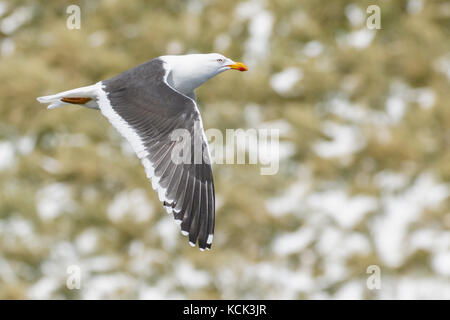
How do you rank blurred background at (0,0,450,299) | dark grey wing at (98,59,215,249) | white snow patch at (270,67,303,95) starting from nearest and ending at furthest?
dark grey wing at (98,59,215,249) < blurred background at (0,0,450,299) < white snow patch at (270,67,303,95)

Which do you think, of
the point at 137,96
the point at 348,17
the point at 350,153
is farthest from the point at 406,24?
the point at 137,96

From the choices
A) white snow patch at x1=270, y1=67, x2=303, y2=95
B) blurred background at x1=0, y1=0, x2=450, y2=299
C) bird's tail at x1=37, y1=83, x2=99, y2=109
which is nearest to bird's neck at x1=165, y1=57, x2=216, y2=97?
bird's tail at x1=37, y1=83, x2=99, y2=109

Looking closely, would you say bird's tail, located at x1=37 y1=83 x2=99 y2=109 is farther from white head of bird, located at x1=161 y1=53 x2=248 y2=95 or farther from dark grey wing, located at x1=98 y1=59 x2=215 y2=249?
white head of bird, located at x1=161 y1=53 x2=248 y2=95

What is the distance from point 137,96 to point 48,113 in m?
8.28

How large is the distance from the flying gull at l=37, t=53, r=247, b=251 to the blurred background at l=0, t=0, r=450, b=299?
6445mm

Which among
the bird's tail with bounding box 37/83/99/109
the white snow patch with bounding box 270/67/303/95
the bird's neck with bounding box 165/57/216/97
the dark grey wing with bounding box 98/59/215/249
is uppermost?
the white snow patch with bounding box 270/67/303/95

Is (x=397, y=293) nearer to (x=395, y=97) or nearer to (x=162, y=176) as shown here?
(x=395, y=97)

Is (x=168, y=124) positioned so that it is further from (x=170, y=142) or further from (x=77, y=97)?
(x=77, y=97)

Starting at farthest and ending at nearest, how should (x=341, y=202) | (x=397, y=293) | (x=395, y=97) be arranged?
(x=395, y=97) → (x=341, y=202) → (x=397, y=293)

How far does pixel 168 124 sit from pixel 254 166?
766cm

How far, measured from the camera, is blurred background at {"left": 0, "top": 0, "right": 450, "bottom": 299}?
12336 mm

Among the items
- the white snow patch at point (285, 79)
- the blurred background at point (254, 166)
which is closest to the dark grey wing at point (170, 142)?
the blurred background at point (254, 166)

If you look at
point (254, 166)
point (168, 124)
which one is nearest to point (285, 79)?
point (254, 166)

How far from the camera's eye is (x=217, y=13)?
1499 centimetres
